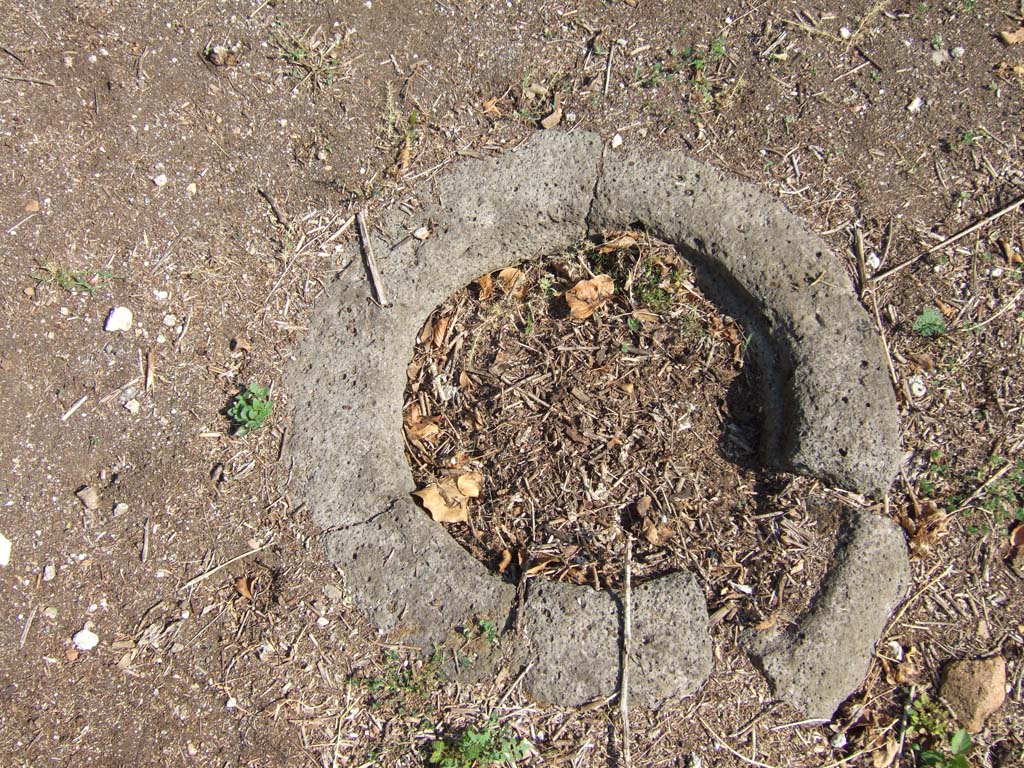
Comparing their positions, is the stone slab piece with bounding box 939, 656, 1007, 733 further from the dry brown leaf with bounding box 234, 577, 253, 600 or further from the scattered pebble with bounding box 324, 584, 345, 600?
the dry brown leaf with bounding box 234, 577, 253, 600

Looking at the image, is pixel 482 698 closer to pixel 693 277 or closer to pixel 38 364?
pixel 693 277

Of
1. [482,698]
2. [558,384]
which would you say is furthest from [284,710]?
[558,384]

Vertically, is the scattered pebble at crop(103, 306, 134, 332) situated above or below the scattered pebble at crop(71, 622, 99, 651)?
above

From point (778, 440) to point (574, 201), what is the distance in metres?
1.19

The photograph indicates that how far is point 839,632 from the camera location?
2326mm

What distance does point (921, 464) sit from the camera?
2.56m

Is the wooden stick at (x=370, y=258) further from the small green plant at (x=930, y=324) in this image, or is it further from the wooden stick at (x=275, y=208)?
the small green plant at (x=930, y=324)

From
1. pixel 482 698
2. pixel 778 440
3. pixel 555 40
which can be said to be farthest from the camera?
pixel 555 40

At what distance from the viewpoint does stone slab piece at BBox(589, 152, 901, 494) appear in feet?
7.91

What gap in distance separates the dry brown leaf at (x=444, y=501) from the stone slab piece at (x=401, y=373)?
53 millimetres

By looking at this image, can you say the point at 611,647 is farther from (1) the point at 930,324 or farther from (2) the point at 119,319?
(2) the point at 119,319

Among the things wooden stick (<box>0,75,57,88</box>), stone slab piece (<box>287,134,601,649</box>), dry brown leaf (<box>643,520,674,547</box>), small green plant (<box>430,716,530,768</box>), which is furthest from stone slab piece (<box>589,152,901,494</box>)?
wooden stick (<box>0,75,57,88</box>)

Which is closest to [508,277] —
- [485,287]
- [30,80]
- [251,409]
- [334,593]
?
[485,287]

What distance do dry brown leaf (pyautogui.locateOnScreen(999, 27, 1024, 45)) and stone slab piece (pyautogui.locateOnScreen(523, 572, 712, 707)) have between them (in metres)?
2.57
